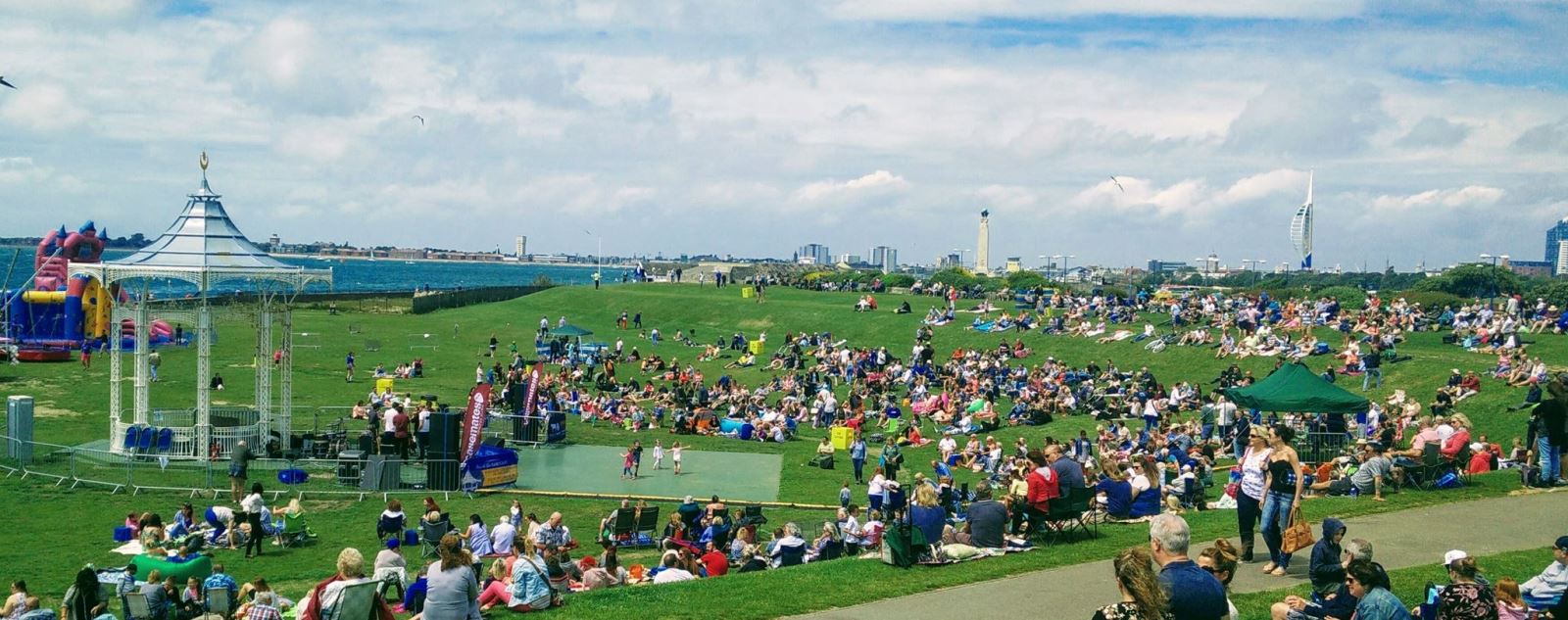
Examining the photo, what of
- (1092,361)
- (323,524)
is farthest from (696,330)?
(323,524)

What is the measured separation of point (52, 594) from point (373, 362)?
32.2 meters

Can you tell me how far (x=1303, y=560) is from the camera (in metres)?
12.6

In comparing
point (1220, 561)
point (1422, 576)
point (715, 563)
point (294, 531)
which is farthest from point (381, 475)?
point (1422, 576)

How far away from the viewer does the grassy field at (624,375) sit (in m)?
12.8

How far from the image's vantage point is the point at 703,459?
28.2m

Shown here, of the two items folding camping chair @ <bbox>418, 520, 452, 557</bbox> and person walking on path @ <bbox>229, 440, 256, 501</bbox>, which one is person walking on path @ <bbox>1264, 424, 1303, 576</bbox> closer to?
folding camping chair @ <bbox>418, 520, 452, 557</bbox>

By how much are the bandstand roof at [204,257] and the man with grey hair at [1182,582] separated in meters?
23.8

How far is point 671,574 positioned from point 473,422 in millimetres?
10597

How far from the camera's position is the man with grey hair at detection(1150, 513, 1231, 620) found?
6812 mm

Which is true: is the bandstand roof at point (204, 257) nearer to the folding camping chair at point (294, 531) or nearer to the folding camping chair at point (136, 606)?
the folding camping chair at point (294, 531)

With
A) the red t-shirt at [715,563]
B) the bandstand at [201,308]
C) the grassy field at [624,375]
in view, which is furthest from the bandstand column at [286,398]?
the red t-shirt at [715,563]

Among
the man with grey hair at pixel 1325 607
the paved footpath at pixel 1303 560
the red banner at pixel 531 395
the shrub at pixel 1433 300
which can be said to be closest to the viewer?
the man with grey hair at pixel 1325 607

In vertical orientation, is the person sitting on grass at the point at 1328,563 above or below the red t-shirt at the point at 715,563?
above

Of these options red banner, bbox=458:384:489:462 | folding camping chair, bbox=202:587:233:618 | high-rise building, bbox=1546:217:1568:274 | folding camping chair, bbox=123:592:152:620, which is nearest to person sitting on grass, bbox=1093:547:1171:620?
folding camping chair, bbox=202:587:233:618
